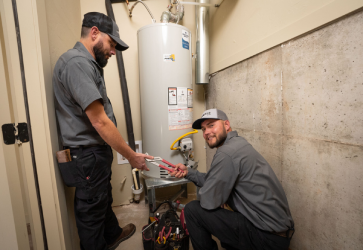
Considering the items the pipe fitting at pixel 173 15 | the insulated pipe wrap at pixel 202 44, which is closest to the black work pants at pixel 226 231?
the insulated pipe wrap at pixel 202 44

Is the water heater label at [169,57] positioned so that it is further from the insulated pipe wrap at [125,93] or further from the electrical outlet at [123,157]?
the electrical outlet at [123,157]

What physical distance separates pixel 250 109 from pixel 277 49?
16.7 inches

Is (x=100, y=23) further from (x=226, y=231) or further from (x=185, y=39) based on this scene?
(x=226, y=231)

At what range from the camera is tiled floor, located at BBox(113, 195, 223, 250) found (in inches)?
48.6

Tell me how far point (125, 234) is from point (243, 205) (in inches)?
40.7

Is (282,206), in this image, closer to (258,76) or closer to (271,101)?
(271,101)

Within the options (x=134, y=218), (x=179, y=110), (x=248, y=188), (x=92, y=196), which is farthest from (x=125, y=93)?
(x=248, y=188)

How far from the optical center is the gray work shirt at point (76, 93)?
2.35 ft

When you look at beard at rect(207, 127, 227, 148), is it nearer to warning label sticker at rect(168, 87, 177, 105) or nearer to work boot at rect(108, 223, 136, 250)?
warning label sticker at rect(168, 87, 177, 105)

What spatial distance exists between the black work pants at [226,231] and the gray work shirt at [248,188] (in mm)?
45

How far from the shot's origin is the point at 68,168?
83 cm

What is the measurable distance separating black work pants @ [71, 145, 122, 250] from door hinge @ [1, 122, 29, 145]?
211 mm

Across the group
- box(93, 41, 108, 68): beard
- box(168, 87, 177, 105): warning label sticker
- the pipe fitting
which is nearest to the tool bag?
box(168, 87, 177, 105): warning label sticker

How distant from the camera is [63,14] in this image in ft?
3.58
